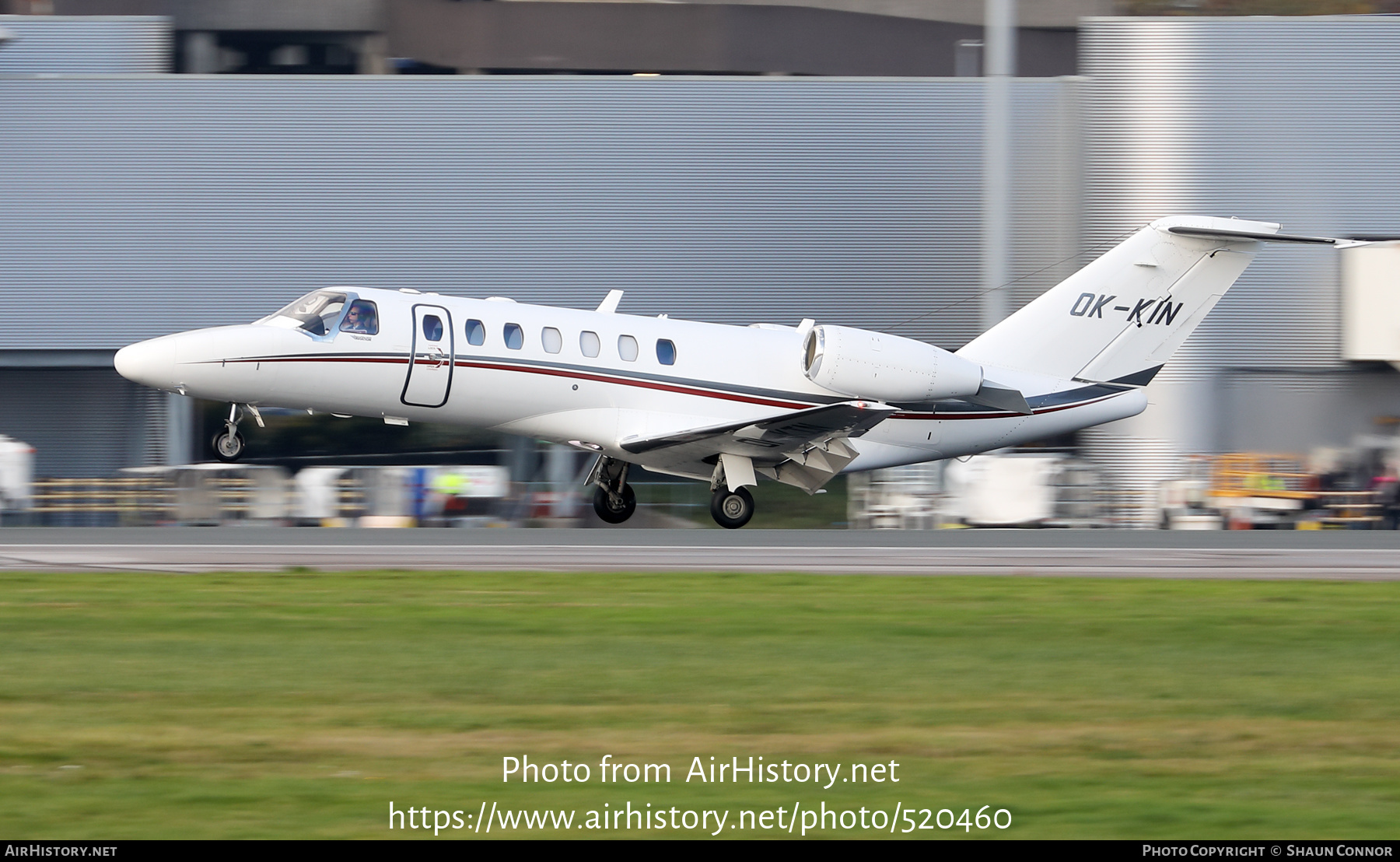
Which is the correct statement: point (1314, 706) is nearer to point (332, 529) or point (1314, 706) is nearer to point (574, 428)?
point (574, 428)

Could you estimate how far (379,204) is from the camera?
29.0m

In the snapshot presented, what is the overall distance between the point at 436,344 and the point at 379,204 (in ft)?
36.1

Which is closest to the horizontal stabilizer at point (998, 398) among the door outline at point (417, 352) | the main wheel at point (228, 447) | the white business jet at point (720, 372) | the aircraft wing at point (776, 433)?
the white business jet at point (720, 372)

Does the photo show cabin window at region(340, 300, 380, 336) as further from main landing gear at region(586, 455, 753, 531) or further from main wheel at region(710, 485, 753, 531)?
main wheel at region(710, 485, 753, 531)

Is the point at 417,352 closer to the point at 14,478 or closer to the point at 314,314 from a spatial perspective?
the point at 314,314

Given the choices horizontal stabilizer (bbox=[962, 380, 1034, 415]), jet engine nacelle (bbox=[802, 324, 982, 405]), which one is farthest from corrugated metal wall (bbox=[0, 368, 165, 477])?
horizontal stabilizer (bbox=[962, 380, 1034, 415])

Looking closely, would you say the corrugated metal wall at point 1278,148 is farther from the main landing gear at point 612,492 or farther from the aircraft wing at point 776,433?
the main landing gear at point 612,492

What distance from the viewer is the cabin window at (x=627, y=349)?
19.8 metres

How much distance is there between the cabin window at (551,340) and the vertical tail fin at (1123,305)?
6338mm

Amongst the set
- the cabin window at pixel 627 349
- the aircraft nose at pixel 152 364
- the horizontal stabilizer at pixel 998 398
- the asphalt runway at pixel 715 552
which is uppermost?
the cabin window at pixel 627 349

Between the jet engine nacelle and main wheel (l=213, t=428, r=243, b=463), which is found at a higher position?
the jet engine nacelle

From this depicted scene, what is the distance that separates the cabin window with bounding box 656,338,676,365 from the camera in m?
20.1

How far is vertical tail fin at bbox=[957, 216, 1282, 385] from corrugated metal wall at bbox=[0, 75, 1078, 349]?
745cm

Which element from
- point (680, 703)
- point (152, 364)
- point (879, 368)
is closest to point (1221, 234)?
point (879, 368)
